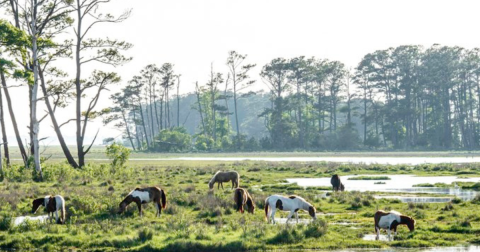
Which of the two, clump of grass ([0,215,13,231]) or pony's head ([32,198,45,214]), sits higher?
pony's head ([32,198,45,214])

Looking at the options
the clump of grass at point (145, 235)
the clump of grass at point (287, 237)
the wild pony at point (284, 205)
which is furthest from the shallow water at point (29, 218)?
the clump of grass at point (287, 237)

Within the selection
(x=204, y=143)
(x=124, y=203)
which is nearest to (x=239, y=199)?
(x=124, y=203)

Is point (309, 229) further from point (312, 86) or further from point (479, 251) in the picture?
point (312, 86)

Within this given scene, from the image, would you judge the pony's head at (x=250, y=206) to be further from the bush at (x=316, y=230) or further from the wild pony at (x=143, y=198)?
the bush at (x=316, y=230)

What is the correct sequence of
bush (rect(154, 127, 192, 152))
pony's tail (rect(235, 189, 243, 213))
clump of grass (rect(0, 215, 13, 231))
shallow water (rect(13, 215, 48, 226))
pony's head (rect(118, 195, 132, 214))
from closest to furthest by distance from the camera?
clump of grass (rect(0, 215, 13, 231))
shallow water (rect(13, 215, 48, 226))
pony's head (rect(118, 195, 132, 214))
pony's tail (rect(235, 189, 243, 213))
bush (rect(154, 127, 192, 152))

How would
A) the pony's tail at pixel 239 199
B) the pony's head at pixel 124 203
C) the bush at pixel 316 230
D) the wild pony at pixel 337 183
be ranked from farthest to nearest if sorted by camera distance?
the wild pony at pixel 337 183 → the pony's tail at pixel 239 199 → the pony's head at pixel 124 203 → the bush at pixel 316 230

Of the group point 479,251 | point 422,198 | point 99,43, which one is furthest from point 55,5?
point 479,251

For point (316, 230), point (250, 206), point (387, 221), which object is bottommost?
point (316, 230)

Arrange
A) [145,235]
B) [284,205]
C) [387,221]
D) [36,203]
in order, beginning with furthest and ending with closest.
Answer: [36,203] < [284,205] < [387,221] < [145,235]

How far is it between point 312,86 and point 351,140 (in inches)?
704

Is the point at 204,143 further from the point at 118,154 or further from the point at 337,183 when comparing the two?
the point at 337,183

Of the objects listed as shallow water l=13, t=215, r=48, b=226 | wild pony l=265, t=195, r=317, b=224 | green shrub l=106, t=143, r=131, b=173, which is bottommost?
shallow water l=13, t=215, r=48, b=226

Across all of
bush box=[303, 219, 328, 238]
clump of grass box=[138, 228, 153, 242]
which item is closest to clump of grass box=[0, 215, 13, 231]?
clump of grass box=[138, 228, 153, 242]

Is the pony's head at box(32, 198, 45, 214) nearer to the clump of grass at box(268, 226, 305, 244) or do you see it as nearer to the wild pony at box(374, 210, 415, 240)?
the clump of grass at box(268, 226, 305, 244)
